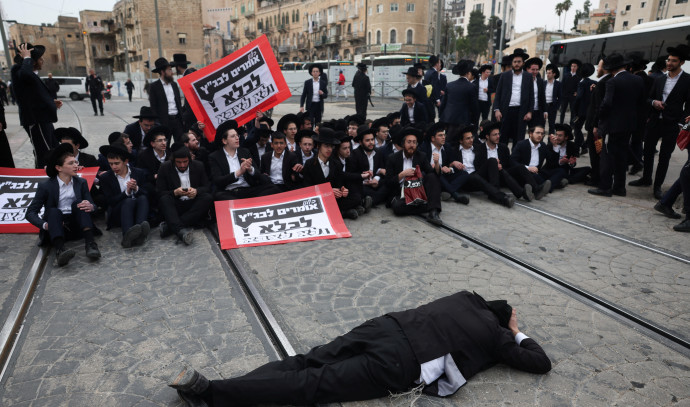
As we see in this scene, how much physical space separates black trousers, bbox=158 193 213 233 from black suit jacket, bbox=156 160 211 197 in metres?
0.11

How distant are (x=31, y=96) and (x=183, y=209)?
3529 mm

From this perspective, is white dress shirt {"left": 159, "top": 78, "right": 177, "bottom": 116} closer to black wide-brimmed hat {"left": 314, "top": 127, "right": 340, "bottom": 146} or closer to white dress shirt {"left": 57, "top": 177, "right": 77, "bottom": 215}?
white dress shirt {"left": 57, "top": 177, "right": 77, "bottom": 215}

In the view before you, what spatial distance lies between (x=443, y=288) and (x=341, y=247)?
1525 mm

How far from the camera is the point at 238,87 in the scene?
7.74m

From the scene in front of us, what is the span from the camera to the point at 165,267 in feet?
16.0

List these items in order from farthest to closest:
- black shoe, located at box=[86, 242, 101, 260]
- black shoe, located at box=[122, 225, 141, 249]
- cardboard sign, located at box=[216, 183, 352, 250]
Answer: cardboard sign, located at box=[216, 183, 352, 250], black shoe, located at box=[122, 225, 141, 249], black shoe, located at box=[86, 242, 101, 260]

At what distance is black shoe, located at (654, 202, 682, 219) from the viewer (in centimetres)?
643

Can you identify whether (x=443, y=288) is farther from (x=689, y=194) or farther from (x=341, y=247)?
(x=689, y=194)

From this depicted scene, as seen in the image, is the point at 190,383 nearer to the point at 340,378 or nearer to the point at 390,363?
the point at 340,378

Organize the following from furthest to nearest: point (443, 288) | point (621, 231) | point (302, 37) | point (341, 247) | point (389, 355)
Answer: point (302, 37) → point (621, 231) → point (341, 247) → point (443, 288) → point (389, 355)

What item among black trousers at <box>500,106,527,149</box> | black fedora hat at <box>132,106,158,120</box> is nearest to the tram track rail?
black trousers at <box>500,106,527,149</box>

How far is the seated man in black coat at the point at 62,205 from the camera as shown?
16.6 ft

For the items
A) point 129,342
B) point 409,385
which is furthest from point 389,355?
point 129,342

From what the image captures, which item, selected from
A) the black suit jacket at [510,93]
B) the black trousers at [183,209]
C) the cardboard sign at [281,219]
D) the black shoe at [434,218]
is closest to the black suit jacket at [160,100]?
the black trousers at [183,209]
